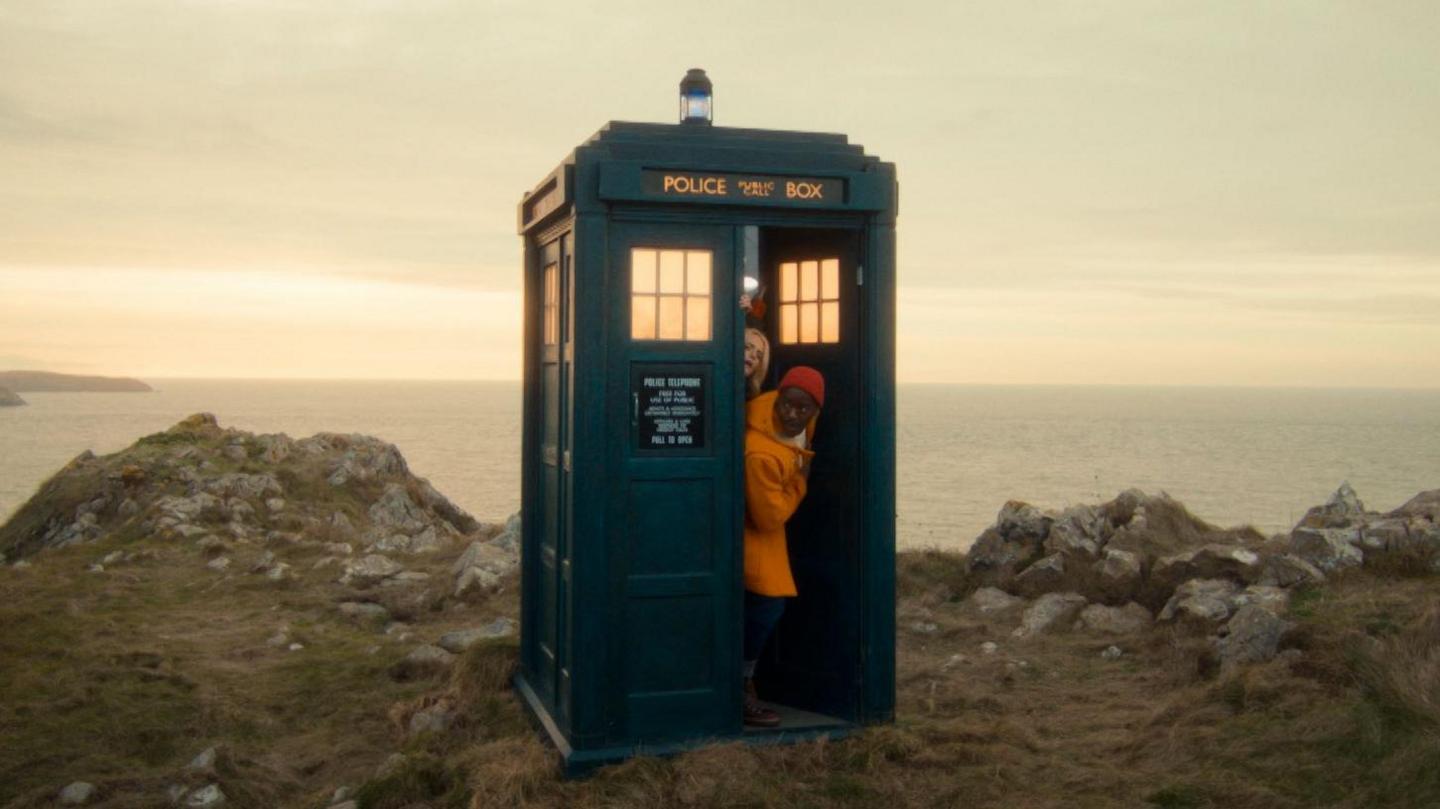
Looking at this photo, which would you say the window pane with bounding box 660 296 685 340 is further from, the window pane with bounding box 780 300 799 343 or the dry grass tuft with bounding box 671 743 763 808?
the dry grass tuft with bounding box 671 743 763 808

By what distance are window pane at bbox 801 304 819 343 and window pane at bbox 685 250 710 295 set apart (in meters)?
1.01

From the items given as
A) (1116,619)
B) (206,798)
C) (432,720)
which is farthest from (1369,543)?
(206,798)

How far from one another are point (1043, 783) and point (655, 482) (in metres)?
2.37

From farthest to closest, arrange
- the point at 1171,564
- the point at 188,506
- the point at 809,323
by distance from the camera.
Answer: the point at 188,506, the point at 1171,564, the point at 809,323

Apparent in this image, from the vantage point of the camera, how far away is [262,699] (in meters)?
7.92

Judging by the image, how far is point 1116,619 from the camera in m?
8.91

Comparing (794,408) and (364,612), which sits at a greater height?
(794,408)

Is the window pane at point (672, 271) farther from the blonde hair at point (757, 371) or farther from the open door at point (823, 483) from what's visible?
the open door at point (823, 483)

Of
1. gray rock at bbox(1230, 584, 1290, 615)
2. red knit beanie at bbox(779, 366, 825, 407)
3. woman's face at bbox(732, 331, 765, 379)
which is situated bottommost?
gray rock at bbox(1230, 584, 1290, 615)

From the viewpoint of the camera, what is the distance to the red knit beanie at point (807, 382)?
616 centimetres

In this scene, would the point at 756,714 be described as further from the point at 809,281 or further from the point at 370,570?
the point at 370,570

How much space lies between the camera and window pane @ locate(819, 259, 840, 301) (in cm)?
670

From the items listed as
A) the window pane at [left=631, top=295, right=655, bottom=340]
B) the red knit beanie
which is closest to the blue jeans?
the red knit beanie

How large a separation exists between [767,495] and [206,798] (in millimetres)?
3187
